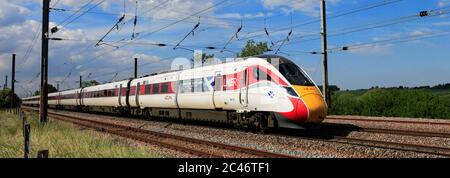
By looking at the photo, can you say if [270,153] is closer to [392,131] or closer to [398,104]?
A: [392,131]

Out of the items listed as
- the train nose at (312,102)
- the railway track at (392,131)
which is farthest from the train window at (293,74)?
the railway track at (392,131)

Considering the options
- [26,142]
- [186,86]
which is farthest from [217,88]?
[26,142]

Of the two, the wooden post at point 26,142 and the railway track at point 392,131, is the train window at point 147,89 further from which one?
the wooden post at point 26,142

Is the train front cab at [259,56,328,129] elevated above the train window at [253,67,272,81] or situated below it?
below

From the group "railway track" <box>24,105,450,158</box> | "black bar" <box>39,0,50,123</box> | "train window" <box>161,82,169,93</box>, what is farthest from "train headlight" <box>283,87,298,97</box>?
"black bar" <box>39,0,50,123</box>

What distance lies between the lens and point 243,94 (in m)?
16.6

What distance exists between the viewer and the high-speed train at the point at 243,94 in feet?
48.9

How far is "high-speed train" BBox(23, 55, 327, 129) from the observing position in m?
14.9

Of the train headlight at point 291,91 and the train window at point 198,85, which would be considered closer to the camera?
the train headlight at point 291,91

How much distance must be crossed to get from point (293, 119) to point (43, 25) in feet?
47.7

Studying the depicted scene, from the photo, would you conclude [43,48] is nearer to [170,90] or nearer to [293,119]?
[170,90]

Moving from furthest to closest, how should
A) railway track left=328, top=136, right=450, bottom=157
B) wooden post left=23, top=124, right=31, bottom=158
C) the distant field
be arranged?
the distant field, railway track left=328, top=136, right=450, bottom=157, wooden post left=23, top=124, right=31, bottom=158

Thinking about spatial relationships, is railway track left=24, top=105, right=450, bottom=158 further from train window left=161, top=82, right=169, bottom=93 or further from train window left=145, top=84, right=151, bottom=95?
train window left=145, top=84, right=151, bottom=95

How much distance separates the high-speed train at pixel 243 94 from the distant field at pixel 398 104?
13962mm
